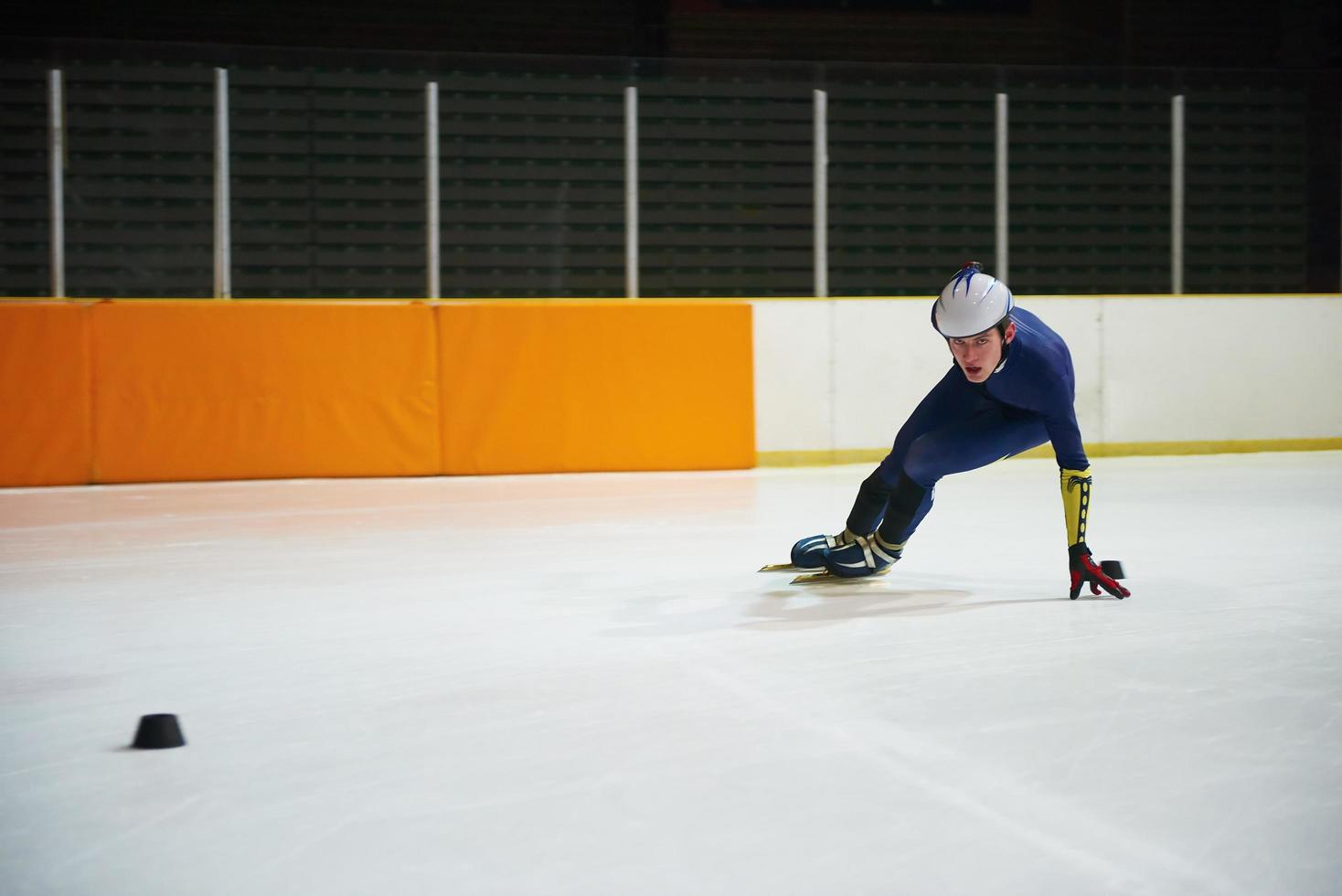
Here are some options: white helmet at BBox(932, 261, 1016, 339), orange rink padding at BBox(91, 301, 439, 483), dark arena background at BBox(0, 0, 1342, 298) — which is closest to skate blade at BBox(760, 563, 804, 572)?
white helmet at BBox(932, 261, 1016, 339)

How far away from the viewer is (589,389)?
31.0ft

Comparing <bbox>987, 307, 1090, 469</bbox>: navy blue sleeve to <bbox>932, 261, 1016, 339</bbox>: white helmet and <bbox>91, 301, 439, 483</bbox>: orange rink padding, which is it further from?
<bbox>91, 301, 439, 483</bbox>: orange rink padding

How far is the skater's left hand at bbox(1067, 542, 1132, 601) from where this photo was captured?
173 inches

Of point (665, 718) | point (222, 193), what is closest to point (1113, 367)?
point (222, 193)

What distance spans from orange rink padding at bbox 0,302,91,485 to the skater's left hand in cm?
654

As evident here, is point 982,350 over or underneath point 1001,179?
underneath

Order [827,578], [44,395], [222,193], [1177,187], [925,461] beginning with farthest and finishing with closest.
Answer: [1177,187] < [222,193] < [44,395] < [827,578] < [925,461]

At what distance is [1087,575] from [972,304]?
929 mm

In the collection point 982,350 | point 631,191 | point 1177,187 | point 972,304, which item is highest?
point 1177,187

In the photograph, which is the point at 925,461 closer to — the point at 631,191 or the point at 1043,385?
the point at 1043,385

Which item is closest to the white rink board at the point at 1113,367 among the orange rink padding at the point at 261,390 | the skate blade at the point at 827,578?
the orange rink padding at the point at 261,390

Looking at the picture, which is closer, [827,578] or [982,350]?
[982,350]

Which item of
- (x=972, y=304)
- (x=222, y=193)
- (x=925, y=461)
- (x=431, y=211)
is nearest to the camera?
(x=972, y=304)

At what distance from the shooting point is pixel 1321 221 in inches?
437
